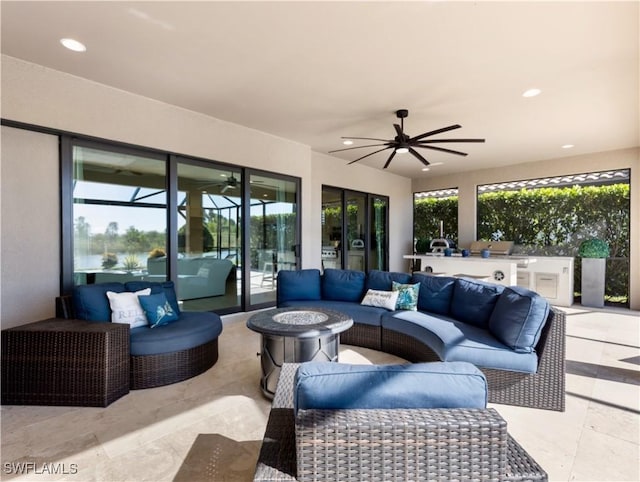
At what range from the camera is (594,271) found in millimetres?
5980

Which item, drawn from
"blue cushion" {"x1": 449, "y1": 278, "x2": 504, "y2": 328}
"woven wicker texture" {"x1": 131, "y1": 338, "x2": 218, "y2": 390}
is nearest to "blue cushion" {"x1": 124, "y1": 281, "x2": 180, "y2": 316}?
"woven wicker texture" {"x1": 131, "y1": 338, "x2": 218, "y2": 390}

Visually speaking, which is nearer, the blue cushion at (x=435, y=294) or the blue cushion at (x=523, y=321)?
the blue cushion at (x=523, y=321)

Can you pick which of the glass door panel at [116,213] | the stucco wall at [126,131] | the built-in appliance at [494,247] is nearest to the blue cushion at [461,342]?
the stucco wall at [126,131]

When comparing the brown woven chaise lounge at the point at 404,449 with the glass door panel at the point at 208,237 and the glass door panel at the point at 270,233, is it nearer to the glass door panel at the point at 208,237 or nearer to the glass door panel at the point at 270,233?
the glass door panel at the point at 208,237

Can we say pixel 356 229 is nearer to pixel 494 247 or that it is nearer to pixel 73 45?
pixel 494 247

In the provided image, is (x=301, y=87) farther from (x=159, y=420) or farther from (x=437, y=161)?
(x=437, y=161)

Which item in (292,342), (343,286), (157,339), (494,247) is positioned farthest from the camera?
(494,247)

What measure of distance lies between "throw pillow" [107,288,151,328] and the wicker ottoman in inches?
18.3

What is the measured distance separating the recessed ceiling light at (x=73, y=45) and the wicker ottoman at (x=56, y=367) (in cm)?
247

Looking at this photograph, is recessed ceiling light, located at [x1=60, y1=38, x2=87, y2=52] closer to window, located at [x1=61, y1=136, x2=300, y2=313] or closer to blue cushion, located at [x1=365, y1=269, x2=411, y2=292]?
window, located at [x1=61, y1=136, x2=300, y2=313]

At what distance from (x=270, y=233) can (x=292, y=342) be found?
123 inches

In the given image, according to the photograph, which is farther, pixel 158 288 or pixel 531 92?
pixel 531 92

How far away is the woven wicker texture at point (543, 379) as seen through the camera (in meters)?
2.39

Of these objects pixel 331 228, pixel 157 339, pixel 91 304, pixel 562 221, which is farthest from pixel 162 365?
pixel 562 221
